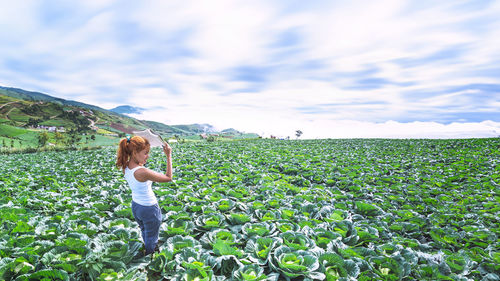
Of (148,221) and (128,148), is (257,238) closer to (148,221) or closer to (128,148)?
A: (148,221)

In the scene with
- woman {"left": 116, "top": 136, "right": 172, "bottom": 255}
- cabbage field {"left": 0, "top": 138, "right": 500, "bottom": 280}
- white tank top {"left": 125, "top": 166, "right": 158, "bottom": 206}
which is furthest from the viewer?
white tank top {"left": 125, "top": 166, "right": 158, "bottom": 206}

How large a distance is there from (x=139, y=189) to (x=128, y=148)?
74 centimetres

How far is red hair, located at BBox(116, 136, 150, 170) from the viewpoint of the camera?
377 cm

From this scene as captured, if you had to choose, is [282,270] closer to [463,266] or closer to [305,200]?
[463,266]

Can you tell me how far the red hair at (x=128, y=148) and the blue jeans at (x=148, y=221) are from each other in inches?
32.5

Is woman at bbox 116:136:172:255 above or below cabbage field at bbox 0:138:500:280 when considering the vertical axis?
above

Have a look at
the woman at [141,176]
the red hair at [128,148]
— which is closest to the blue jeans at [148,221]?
the woman at [141,176]

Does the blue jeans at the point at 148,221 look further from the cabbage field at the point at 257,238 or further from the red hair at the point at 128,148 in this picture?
the red hair at the point at 128,148

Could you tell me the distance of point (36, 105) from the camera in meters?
168

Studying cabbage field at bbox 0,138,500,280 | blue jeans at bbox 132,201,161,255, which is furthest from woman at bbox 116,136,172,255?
cabbage field at bbox 0,138,500,280

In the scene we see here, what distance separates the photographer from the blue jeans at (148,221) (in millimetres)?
3973

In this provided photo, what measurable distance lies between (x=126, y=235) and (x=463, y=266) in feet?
20.5

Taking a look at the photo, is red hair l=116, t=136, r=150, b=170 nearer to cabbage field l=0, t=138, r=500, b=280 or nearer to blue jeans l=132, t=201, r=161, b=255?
blue jeans l=132, t=201, r=161, b=255

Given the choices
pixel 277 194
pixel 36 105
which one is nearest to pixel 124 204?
pixel 277 194
